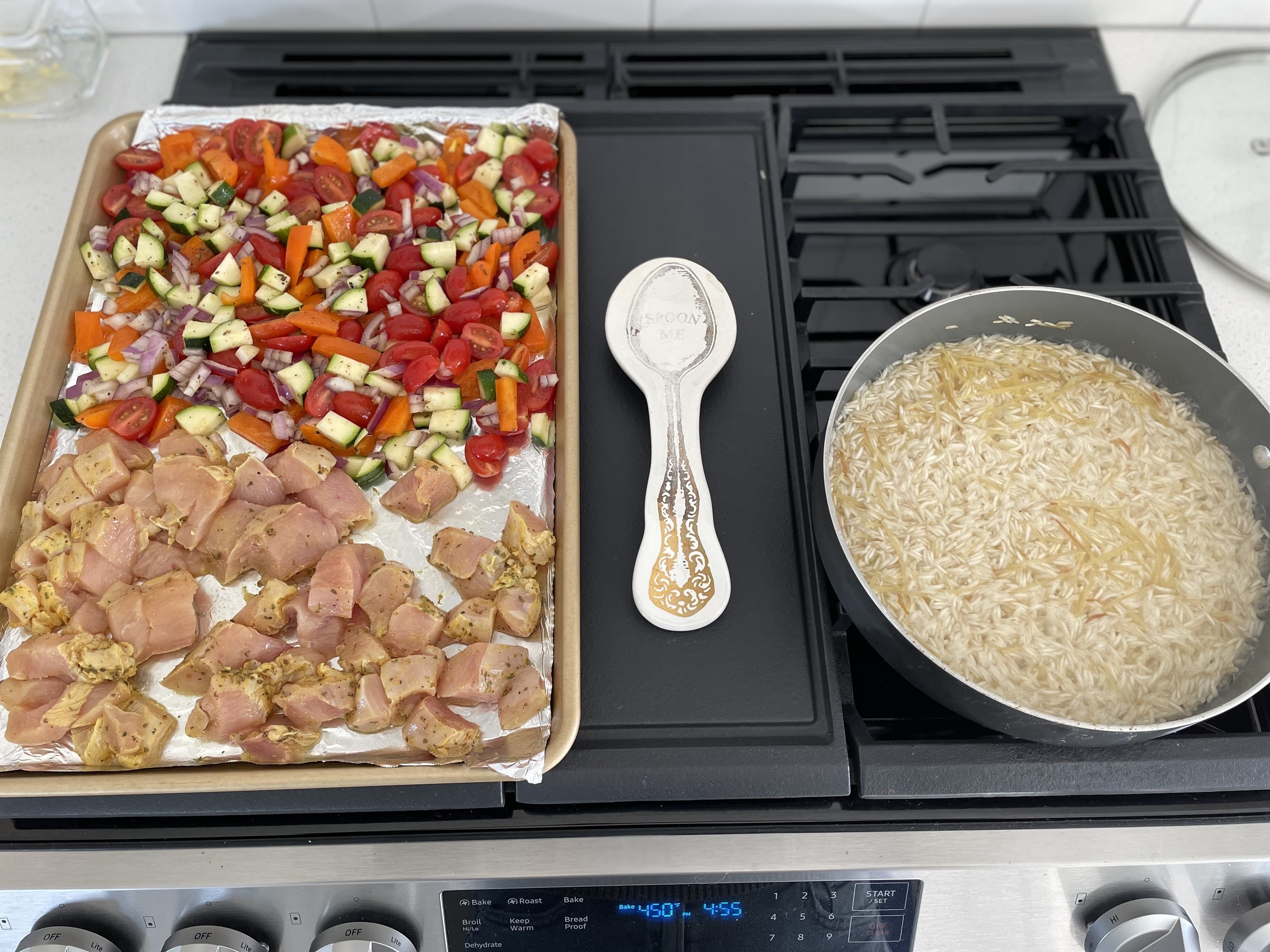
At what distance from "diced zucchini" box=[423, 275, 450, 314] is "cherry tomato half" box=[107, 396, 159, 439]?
0.45 m

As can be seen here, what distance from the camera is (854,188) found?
69.1 inches

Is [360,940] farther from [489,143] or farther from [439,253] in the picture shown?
[489,143]

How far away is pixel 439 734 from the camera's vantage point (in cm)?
113

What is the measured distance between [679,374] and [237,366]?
704 mm

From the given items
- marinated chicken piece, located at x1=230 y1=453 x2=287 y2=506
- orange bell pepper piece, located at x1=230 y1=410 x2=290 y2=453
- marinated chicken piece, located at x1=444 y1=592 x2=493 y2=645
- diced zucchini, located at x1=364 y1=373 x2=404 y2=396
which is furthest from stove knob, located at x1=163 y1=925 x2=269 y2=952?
diced zucchini, located at x1=364 y1=373 x2=404 y2=396

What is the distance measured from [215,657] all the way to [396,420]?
0.43 meters

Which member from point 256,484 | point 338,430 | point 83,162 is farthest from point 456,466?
point 83,162

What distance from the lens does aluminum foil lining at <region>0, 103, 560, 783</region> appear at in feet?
3.76

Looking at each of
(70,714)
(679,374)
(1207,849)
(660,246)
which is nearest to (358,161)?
(660,246)

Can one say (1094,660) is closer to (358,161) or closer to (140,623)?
(140,623)

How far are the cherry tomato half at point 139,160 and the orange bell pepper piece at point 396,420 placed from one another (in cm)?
64

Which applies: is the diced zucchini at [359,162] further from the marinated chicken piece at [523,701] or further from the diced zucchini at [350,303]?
the marinated chicken piece at [523,701]

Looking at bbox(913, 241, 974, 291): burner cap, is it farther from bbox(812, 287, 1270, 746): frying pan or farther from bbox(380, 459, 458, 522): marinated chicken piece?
bbox(380, 459, 458, 522): marinated chicken piece

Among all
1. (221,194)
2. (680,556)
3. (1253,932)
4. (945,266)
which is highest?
(221,194)
